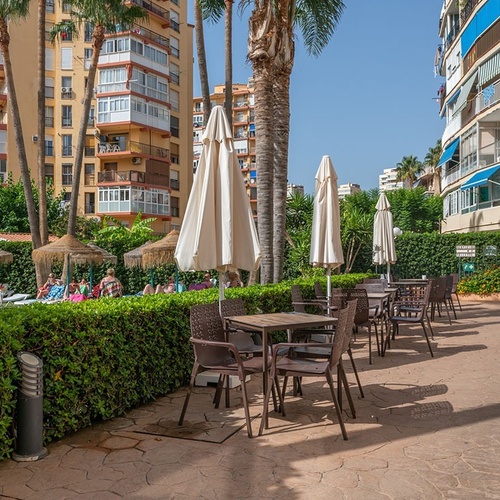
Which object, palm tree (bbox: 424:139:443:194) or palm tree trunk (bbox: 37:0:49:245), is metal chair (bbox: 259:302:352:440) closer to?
palm tree trunk (bbox: 37:0:49:245)

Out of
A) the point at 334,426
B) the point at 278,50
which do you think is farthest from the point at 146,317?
the point at 278,50

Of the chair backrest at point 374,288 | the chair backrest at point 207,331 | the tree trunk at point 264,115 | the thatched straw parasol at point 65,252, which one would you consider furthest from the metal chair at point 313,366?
the thatched straw parasol at point 65,252

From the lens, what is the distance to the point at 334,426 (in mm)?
5449

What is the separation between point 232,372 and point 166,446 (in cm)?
97

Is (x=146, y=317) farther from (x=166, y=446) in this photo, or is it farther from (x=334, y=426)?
(x=334, y=426)

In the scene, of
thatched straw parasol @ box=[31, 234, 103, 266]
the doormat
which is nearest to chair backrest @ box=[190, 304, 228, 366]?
the doormat

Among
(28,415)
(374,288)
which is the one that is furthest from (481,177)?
(28,415)

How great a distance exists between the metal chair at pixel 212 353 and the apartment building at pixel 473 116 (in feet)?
83.5

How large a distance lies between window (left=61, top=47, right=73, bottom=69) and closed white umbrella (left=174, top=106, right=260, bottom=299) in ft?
156

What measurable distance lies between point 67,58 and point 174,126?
1073 cm

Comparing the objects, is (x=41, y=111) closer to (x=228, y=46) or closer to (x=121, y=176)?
(x=228, y=46)

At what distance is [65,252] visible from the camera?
659 inches

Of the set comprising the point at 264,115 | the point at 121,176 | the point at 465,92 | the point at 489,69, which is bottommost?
the point at 264,115

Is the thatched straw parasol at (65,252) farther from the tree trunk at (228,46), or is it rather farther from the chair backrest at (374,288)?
the chair backrest at (374,288)
